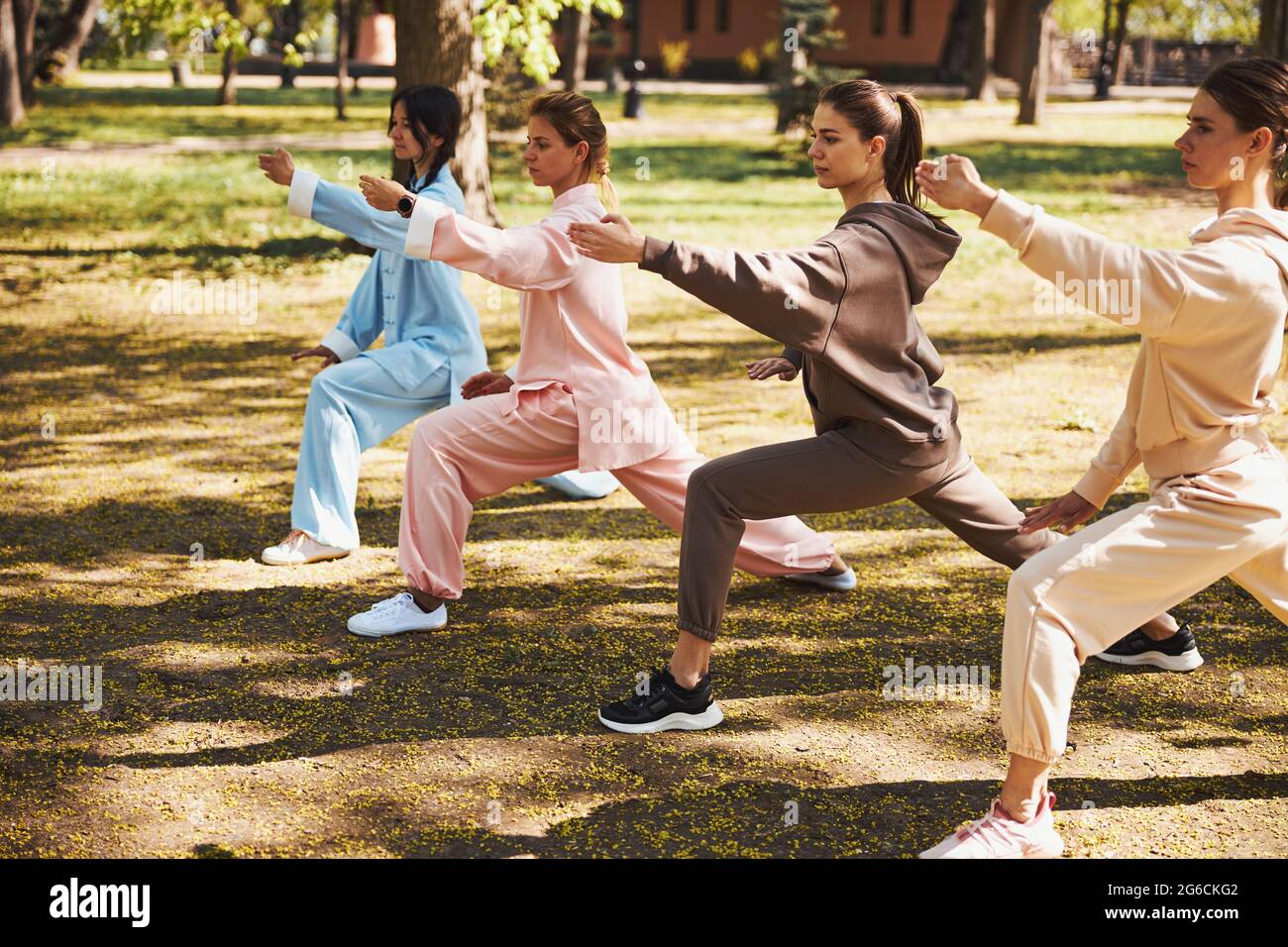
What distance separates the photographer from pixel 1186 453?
3.95 metres

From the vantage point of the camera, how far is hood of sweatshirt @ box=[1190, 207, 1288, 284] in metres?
3.79

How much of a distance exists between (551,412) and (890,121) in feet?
5.64

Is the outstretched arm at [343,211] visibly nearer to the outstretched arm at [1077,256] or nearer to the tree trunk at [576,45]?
the outstretched arm at [1077,256]

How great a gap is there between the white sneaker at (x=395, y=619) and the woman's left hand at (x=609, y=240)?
2.23 metres

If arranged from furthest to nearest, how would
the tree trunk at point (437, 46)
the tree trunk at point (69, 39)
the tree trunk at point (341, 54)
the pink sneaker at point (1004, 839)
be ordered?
the tree trunk at point (69, 39)
the tree trunk at point (341, 54)
the tree trunk at point (437, 46)
the pink sneaker at point (1004, 839)

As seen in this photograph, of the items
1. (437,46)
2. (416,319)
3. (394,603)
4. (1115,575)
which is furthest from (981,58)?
(1115,575)

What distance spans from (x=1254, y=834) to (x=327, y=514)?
4.10 m

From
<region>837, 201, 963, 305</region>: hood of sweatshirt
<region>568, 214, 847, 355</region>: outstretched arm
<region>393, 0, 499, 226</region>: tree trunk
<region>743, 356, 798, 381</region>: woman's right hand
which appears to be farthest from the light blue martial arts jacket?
<region>393, 0, 499, 226</region>: tree trunk

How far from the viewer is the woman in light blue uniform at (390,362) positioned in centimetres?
634

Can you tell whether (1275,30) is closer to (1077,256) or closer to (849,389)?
(849,389)

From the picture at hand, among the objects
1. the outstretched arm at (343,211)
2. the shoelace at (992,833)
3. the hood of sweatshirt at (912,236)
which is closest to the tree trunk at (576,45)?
the outstretched arm at (343,211)

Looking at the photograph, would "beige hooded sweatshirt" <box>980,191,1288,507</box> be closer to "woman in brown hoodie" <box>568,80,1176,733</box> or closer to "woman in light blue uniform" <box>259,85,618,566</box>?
"woman in brown hoodie" <box>568,80,1176,733</box>

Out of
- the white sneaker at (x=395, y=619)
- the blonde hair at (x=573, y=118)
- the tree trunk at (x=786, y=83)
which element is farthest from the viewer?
the tree trunk at (x=786, y=83)
